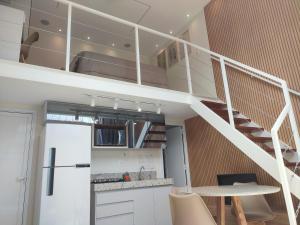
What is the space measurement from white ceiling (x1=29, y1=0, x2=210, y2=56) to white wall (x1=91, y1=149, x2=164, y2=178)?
10.7ft

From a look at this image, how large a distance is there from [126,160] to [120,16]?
3.63 metres

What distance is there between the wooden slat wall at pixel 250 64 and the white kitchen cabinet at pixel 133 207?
4.26ft

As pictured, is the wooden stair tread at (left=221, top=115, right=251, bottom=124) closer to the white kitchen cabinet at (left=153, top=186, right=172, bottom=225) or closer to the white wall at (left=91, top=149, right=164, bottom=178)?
the white kitchen cabinet at (left=153, top=186, right=172, bottom=225)

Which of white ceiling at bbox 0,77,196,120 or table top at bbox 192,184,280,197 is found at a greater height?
white ceiling at bbox 0,77,196,120

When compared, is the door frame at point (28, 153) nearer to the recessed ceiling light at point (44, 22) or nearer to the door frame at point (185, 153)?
the recessed ceiling light at point (44, 22)

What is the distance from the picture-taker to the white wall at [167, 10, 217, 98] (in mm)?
5309

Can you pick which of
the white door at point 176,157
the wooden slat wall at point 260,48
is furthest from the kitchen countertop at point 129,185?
the wooden slat wall at point 260,48

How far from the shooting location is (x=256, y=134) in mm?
3910

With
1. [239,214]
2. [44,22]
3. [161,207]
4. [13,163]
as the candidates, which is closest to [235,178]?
[161,207]

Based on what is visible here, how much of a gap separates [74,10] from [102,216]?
181 inches

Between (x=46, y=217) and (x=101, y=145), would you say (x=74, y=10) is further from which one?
(x=46, y=217)

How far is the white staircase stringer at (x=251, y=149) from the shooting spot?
2.55 metres

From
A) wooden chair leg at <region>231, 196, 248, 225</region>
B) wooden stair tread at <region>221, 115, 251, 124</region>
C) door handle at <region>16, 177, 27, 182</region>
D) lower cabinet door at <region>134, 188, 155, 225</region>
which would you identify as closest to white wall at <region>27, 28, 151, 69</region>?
door handle at <region>16, 177, 27, 182</region>

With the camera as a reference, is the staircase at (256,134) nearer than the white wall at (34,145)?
Yes
